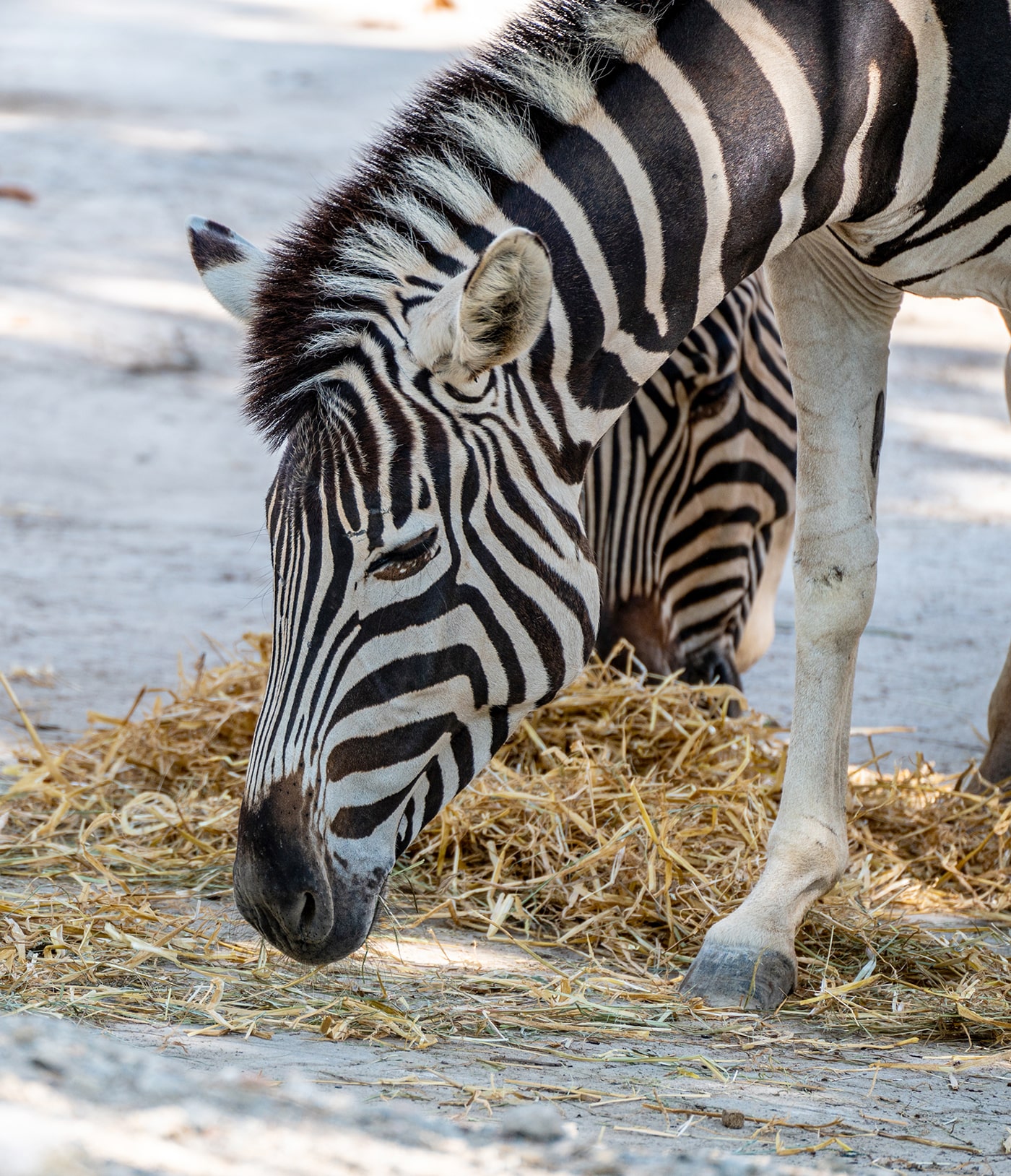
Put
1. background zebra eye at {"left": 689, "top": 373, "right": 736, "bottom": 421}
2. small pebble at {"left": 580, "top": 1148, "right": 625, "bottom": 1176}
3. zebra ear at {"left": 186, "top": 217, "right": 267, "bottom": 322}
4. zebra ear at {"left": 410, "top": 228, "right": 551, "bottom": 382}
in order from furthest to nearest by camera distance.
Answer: background zebra eye at {"left": 689, "top": 373, "right": 736, "bottom": 421} → zebra ear at {"left": 186, "top": 217, "right": 267, "bottom": 322} → zebra ear at {"left": 410, "top": 228, "right": 551, "bottom": 382} → small pebble at {"left": 580, "top": 1148, "right": 625, "bottom": 1176}

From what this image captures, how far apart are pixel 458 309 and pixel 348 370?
29 cm

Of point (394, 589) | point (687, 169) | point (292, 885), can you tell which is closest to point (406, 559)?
point (394, 589)

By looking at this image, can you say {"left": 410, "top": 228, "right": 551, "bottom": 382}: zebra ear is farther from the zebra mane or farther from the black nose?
the black nose

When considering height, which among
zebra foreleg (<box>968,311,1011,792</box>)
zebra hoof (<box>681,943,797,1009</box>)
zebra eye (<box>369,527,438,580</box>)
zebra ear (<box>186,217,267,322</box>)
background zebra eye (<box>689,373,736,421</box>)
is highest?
background zebra eye (<box>689,373,736,421</box>)

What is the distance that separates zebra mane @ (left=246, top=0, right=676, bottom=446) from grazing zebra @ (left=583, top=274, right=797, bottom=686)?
1937 millimetres

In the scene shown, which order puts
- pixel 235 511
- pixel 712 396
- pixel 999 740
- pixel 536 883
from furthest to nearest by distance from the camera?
pixel 235 511 → pixel 712 396 → pixel 999 740 → pixel 536 883

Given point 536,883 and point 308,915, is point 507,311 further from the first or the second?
point 536,883

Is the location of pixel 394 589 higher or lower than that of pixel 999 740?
higher

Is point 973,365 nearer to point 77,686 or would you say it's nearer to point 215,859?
point 77,686

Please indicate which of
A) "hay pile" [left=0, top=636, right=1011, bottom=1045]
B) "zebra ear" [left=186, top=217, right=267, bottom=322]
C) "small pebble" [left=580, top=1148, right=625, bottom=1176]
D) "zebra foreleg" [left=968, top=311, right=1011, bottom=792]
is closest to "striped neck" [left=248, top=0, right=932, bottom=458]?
"zebra ear" [left=186, top=217, right=267, bottom=322]

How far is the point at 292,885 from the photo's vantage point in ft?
7.56

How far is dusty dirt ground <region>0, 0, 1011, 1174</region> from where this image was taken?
6.79 feet

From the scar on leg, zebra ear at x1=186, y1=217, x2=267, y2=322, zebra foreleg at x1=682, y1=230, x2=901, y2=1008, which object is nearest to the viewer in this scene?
zebra ear at x1=186, y1=217, x2=267, y2=322

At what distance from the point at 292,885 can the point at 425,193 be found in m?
1.28
